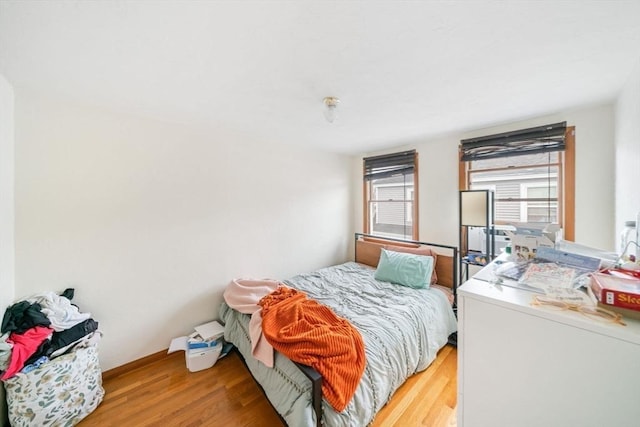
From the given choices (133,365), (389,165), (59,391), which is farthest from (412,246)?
(59,391)

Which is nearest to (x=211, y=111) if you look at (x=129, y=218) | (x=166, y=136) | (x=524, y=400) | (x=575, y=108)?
(x=166, y=136)

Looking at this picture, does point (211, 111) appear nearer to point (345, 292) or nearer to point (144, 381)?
point (345, 292)

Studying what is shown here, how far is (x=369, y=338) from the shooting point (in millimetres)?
1697

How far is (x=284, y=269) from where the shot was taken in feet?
10.3

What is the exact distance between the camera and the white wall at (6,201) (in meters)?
1.46

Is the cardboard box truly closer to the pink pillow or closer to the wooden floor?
the wooden floor

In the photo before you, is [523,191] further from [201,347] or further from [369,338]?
Result: [201,347]

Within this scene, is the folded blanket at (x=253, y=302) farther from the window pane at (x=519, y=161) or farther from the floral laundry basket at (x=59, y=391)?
the window pane at (x=519, y=161)

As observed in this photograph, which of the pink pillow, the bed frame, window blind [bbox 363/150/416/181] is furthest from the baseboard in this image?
window blind [bbox 363/150/416/181]

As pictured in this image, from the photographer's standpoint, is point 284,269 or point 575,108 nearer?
point 575,108

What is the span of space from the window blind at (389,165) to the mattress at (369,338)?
63.7 inches

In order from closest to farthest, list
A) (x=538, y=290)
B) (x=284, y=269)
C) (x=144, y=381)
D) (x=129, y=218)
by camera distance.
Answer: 1. (x=538, y=290)
2. (x=144, y=381)
3. (x=129, y=218)
4. (x=284, y=269)

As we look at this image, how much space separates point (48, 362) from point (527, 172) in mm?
4285

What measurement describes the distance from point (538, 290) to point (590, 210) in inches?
73.1
